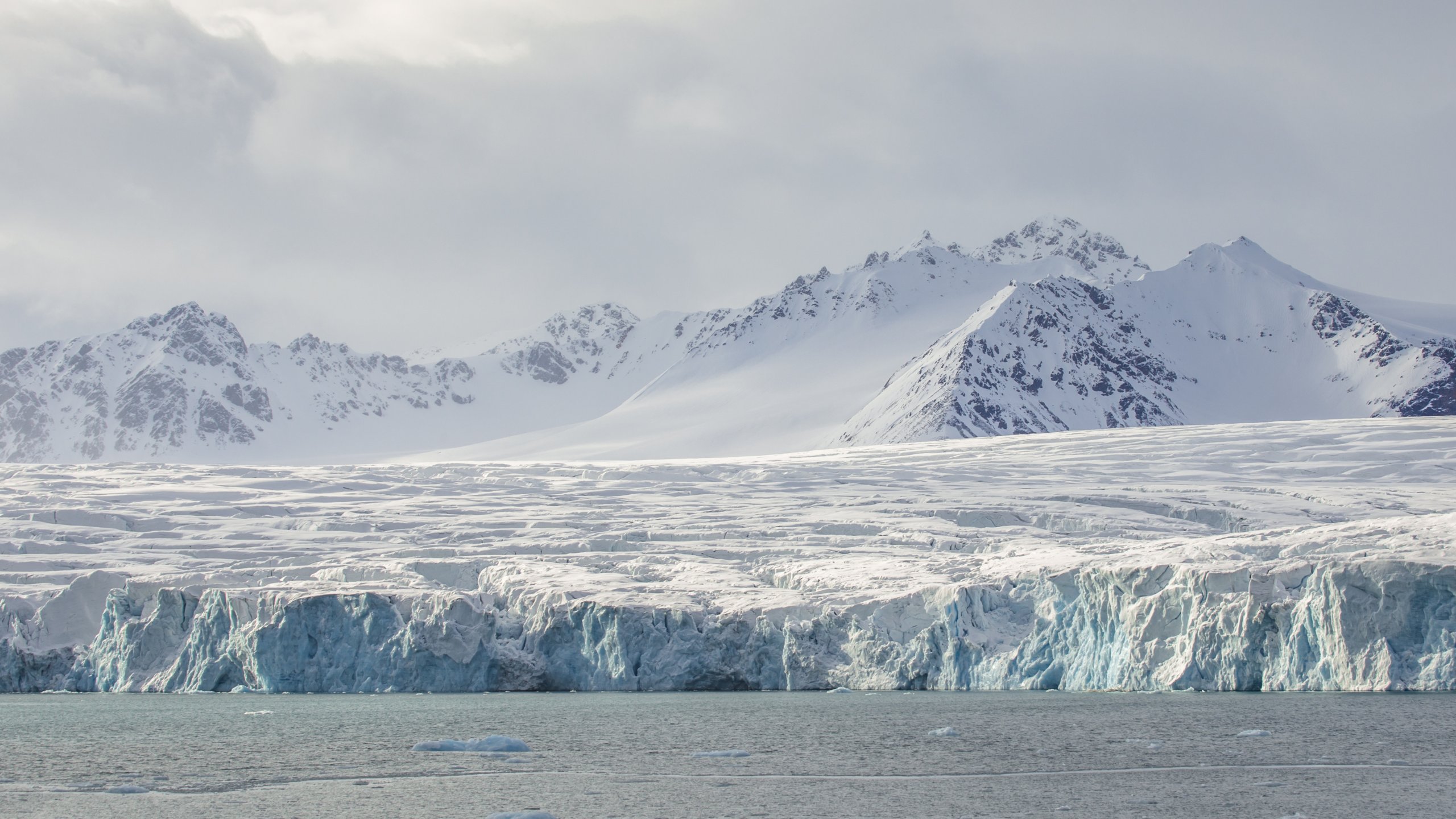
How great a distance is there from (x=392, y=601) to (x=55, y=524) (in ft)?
106

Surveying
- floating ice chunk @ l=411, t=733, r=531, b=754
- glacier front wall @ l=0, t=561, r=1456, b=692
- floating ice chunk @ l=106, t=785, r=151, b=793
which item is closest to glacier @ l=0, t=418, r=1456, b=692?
glacier front wall @ l=0, t=561, r=1456, b=692

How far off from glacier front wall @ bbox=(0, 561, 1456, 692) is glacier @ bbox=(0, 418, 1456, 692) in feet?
0.31

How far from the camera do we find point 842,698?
43531 millimetres

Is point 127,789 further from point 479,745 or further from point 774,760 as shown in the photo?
point 774,760

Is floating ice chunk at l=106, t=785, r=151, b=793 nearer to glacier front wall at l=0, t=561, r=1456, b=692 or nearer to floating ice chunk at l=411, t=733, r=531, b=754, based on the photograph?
floating ice chunk at l=411, t=733, r=531, b=754

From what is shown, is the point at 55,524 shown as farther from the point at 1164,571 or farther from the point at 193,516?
the point at 1164,571

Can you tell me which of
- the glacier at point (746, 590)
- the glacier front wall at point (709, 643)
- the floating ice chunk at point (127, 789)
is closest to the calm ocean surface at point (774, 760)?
the floating ice chunk at point (127, 789)

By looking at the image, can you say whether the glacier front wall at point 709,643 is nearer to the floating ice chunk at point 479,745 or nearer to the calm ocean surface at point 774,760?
the calm ocean surface at point 774,760

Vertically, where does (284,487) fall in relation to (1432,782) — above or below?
above

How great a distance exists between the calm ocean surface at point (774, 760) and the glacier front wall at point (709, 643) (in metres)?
2.03

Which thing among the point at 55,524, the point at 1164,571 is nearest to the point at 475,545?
the point at 55,524

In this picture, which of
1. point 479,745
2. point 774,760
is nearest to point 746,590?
point 479,745

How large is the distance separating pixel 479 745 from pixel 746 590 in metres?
22.5

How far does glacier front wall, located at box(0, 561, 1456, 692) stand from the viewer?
40844 millimetres
